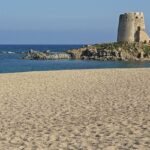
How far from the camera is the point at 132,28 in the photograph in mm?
95500

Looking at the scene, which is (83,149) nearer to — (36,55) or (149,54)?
(149,54)

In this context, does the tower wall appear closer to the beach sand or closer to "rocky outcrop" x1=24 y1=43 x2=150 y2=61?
"rocky outcrop" x1=24 y1=43 x2=150 y2=61

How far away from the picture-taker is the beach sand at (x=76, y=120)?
947cm

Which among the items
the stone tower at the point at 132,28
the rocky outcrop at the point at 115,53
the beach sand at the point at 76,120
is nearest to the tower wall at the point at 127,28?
the stone tower at the point at 132,28

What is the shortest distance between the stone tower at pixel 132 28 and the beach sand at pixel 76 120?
251ft

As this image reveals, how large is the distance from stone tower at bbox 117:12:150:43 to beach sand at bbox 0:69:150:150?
7655cm

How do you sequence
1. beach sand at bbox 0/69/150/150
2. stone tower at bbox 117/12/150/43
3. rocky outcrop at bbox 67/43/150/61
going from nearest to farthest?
1. beach sand at bbox 0/69/150/150
2. rocky outcrop at bbox 67/43/150/61
3. stone tower at bbox 117/12/150/43

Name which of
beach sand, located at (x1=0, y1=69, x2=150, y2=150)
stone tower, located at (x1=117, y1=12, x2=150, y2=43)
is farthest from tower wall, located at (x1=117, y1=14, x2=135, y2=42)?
beach sand, located at (x1=0, y1=69, x2=150, y2=150)

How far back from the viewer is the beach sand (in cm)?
947

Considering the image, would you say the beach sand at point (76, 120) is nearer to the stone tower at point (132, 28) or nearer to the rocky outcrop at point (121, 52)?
the rocky outcrop at point (121, 52)

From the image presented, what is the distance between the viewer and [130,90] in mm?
19797

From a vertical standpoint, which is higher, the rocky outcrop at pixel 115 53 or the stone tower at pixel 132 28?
the stone tower at pixel 132 28

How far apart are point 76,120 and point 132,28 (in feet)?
278

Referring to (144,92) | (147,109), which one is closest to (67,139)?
(147,109)
